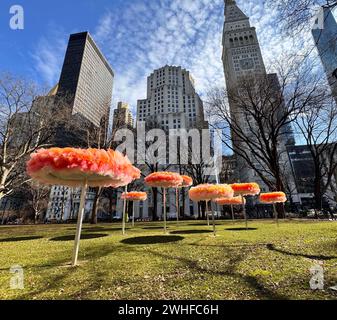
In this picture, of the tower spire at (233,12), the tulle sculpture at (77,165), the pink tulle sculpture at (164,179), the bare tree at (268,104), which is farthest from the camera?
the tower spire at (233,12)

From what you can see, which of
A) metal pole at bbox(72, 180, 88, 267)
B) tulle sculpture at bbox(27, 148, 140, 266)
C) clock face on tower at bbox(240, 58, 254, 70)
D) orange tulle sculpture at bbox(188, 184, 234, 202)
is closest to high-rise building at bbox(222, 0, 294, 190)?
clock face on tower at bbox(240, 58, 254, 70)

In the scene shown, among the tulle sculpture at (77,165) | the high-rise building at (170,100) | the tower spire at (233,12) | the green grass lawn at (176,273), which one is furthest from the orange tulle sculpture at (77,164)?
the tower spire at (233,12)

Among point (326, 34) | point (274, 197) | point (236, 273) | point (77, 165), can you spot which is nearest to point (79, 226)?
point (77, 165)

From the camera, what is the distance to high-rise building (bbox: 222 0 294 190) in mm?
18641

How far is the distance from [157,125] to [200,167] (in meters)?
8.52

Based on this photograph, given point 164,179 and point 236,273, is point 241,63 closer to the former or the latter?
point 164,179

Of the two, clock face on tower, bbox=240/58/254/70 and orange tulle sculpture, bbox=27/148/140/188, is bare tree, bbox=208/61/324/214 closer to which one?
clock face on tower, bbox=240/58/254/70

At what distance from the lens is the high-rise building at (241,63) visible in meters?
18.6

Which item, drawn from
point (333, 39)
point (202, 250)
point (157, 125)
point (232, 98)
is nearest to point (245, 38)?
point (157, 125)

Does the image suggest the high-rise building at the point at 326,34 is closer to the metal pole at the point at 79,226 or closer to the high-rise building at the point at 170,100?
the metal pole at the point at 79,226

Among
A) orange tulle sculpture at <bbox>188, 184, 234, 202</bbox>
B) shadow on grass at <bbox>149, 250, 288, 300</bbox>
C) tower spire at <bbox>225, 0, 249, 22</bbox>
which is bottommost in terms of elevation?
shadow on grass at <bbox>149, 250, 288, 300</bbox>

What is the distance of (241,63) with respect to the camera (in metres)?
37.4

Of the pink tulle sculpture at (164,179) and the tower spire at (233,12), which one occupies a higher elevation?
the tower spire at (233,12)

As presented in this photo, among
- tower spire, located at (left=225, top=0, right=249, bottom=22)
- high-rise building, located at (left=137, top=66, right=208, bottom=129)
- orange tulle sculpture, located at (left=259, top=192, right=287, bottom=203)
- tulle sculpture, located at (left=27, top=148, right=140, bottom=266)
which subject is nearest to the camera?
tulle sculpture, located at (left=27, top=148, right=140, bottom=266)
